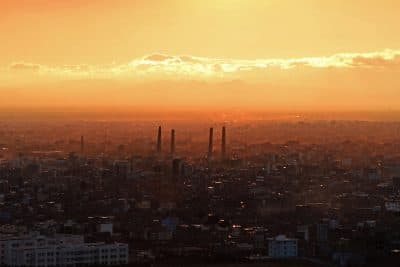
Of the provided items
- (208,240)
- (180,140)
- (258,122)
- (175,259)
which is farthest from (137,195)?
(258,122)

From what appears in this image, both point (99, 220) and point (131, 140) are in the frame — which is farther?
point (131, 140)

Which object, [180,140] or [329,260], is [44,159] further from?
[329,260]

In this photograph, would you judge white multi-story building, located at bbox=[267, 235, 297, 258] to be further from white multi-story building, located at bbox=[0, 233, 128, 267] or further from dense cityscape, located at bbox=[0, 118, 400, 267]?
white multi-story building, located at bbox=[0, 233, 128, 267]

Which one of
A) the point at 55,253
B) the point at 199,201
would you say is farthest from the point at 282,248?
the point at 199,201

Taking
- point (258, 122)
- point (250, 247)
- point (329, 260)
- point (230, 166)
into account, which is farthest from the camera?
point (258, 122)

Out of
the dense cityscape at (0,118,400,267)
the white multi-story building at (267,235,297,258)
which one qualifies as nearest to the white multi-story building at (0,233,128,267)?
the dense cityscape at (0,118,400,267)

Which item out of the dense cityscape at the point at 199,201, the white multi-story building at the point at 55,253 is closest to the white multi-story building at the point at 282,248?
the dense cityscape at the point at 199,201

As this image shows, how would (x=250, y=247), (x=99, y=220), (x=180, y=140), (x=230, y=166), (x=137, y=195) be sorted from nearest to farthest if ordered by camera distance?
(x=250, y=247), (x=99, y=220), (x=137, y=195), (x=230, y=166), (x=180, y=140)

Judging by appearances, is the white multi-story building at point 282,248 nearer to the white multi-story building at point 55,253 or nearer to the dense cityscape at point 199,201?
the dense cityscape at point 199,201
